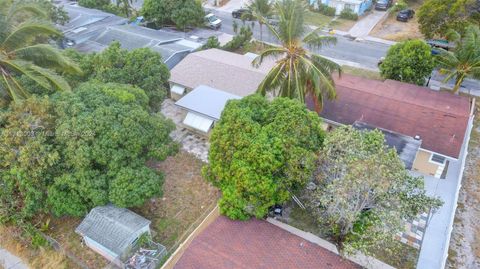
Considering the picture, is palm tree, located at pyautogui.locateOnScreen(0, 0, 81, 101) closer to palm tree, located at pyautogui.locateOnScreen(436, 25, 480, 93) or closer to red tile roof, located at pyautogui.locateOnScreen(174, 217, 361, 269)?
red tile roof, located at pyautogui.locateOnScreen(174, 217, 361, 269)

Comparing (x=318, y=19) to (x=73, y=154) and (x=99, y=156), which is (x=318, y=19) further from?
(x=73, y=154)

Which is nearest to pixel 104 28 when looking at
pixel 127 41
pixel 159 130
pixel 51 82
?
pixel 127 41

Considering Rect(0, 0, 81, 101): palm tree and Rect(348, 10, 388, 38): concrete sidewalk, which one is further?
Rect(348, 10, 388, 38): concrete sidewalk

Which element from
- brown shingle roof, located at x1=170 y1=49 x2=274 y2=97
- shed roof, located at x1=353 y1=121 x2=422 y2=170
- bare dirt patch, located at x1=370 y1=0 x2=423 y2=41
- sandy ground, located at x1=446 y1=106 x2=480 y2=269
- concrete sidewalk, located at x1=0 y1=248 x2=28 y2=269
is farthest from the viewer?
bare dirt patch, located at x1=370 y1=0 x2=423 y2=41

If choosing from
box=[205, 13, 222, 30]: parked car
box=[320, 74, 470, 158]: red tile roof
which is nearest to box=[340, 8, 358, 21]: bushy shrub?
box=[205, 13, 222, 30]: parked car

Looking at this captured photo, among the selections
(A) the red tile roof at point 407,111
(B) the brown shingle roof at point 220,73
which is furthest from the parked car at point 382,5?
(B) the brown shingle roof at point 220,73

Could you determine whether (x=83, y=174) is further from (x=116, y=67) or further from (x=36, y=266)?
(x=116, y=67)

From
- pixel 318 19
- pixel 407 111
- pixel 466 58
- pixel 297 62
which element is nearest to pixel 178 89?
pixel 297 62
